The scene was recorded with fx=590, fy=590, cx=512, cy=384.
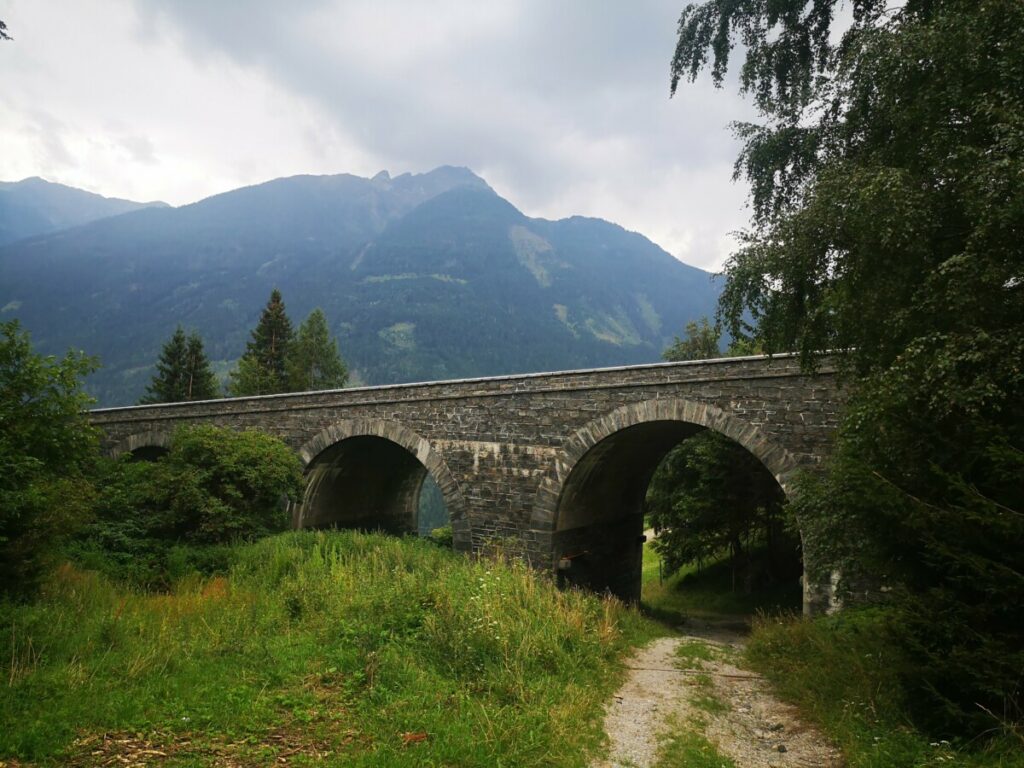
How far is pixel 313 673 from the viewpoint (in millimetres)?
6059

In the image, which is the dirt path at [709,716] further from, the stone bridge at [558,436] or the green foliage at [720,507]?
the green foliage at [720,507]

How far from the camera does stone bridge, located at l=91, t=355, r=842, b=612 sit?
11.0 m

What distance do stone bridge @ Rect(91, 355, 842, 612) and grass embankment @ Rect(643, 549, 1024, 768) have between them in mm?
2273

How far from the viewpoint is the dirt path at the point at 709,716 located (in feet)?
16.8

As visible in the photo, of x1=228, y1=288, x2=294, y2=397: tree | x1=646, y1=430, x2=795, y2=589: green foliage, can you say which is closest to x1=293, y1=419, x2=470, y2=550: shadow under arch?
x1=646, y1=430, x2=795, y2=589: green foliage

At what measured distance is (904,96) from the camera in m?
6.62

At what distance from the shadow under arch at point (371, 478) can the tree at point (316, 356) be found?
1955cm

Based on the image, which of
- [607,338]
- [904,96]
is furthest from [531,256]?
[904,96]

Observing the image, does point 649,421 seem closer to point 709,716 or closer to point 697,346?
point 709,716

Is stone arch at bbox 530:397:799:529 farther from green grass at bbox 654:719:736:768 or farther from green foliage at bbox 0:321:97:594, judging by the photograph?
green foliage at bbox 0:321:97:594

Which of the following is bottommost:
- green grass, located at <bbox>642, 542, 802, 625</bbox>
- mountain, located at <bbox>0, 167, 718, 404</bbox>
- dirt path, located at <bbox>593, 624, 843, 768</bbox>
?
green grass, located at <bbox>642, 542, 802, 625</bbox>

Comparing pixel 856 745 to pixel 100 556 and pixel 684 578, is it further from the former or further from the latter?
pixel 684 578

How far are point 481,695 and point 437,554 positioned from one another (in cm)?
718

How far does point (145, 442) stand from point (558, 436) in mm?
16171
